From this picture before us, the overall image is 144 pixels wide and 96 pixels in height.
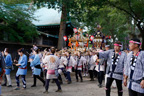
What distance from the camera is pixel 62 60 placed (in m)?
9.63

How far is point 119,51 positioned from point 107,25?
26.6 metres

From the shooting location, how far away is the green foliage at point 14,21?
13994 mm

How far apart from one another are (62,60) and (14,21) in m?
7.43

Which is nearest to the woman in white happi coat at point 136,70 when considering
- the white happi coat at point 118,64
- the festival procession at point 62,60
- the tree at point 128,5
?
the festival procession at point 62,60

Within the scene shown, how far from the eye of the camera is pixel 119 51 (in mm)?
5559

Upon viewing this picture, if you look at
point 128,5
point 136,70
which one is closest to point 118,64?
point 136,70

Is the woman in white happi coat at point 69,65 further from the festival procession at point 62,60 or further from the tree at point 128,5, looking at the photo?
the tree at point 128,5

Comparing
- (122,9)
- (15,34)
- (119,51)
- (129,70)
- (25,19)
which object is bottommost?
(129,70)

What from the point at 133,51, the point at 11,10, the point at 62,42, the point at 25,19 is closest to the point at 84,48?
the point at 62,42

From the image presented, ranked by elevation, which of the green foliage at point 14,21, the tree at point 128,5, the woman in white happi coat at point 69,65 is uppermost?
the tree at point 128,5

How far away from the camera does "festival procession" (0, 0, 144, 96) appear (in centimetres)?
540

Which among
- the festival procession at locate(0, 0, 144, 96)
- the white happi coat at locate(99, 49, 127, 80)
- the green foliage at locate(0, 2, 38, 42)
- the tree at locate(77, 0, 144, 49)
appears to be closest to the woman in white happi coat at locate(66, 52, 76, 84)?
the festival procession at locate(0, 0, 144, 96)

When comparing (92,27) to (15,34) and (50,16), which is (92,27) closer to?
(50,16)

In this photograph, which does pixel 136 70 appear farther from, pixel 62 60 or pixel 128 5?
pixel 128 5
